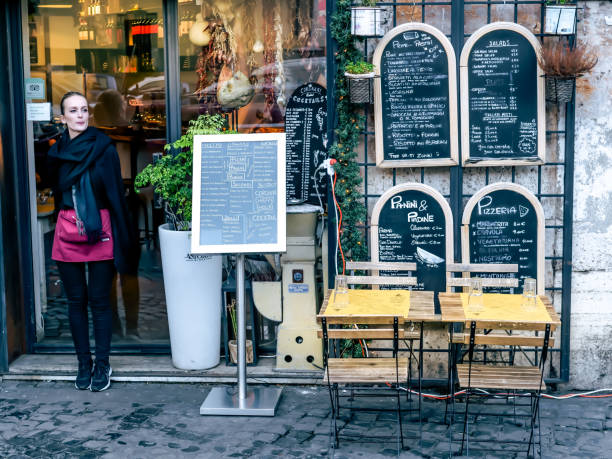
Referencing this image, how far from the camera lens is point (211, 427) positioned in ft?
18.0

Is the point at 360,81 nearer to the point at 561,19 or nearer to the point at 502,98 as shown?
the point at 502,98

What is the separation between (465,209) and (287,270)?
144cm

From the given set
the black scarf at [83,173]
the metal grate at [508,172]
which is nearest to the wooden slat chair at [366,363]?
the metal grate at [508,172]

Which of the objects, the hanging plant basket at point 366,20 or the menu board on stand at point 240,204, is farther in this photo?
the hanging plant basket at point 366,20

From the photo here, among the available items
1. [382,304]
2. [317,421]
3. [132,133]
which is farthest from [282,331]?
[132,133]

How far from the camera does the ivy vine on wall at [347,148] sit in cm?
596

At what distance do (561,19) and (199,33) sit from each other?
279 cm

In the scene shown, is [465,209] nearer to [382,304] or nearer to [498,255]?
[498,255]

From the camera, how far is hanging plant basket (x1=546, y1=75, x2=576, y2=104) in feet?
18.7

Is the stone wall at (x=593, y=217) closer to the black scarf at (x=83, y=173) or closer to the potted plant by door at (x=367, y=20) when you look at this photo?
the potted plant by door at (x=367, y=20)

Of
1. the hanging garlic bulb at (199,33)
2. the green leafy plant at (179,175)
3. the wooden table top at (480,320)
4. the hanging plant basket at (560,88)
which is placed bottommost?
the wooden table top at (480,320)

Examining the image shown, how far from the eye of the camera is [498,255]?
6062 mm

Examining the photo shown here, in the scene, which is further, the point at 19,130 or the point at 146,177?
the point at 19,130

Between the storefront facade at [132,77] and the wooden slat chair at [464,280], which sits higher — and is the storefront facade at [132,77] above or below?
A: above
